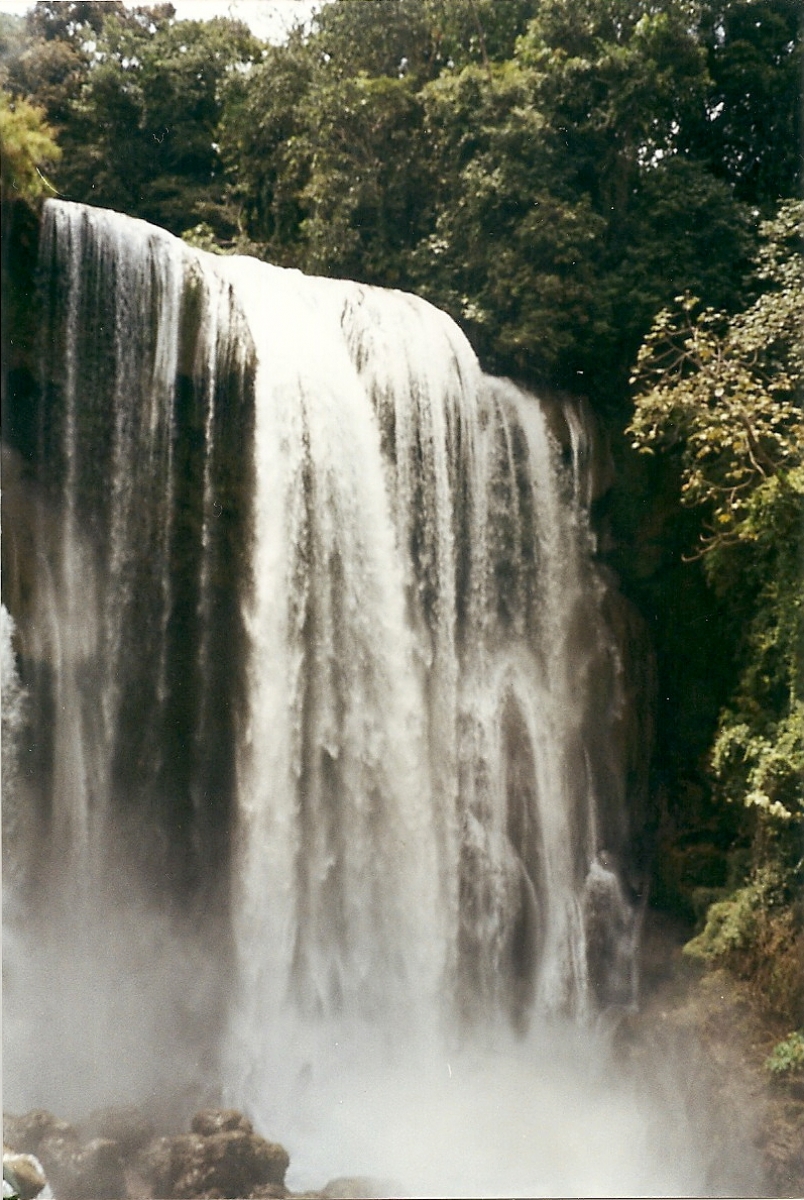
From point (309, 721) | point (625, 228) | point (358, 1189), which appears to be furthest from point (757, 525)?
point (358, 1189)

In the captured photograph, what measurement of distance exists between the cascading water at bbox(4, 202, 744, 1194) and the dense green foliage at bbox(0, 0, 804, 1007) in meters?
0.30

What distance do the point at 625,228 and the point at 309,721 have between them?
3419mm

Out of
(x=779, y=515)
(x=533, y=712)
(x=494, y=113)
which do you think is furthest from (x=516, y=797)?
(x=494, y=113)

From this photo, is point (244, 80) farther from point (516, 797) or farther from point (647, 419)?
point (516, 797)

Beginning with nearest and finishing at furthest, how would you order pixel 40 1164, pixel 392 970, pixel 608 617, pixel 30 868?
pixel 40 1164, pixel 30 868, pixel 392 970, pixel 608 617

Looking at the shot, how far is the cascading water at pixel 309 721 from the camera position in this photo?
5.69 meters

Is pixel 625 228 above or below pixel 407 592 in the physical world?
above

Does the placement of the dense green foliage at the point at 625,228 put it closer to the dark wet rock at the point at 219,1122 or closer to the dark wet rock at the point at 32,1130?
the dark wet rock at the point at 219,1122

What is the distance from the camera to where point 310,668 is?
609 cm

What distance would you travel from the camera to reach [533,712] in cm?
643

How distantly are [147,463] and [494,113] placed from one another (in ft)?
9.45

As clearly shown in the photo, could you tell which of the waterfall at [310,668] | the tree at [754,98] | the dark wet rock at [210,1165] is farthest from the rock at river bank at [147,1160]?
the tree at [754,98]

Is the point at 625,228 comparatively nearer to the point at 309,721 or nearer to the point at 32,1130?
the point at 309,721

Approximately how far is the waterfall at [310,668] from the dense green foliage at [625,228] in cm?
28
